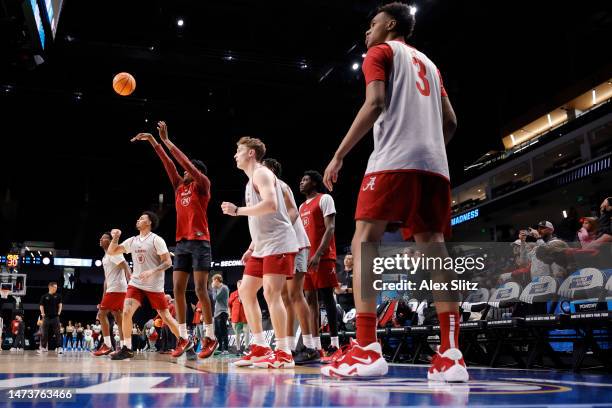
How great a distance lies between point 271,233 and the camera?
466cm

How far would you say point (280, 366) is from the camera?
4.48 m

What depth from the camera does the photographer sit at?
6605mm

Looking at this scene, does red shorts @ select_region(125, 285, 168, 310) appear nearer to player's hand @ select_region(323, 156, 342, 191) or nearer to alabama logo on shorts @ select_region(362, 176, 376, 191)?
player's hand @ select_region(323, 156, 342, 191)

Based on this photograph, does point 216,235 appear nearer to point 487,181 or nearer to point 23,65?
point 487,181

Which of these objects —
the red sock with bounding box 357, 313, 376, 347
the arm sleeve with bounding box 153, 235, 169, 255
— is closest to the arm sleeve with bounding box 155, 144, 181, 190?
the arm sleeve with bounding box 153, 235, 169, 255

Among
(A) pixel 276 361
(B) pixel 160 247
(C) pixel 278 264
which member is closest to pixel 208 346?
(B) pixel 160 247

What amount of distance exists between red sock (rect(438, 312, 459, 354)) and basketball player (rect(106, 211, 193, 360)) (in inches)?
170

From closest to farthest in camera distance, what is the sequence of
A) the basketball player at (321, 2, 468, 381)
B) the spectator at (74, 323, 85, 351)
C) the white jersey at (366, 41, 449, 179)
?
the basketball player at (321, 2, 468, 381) < the white jersey at (366, 41, 449, 179) < the spectator at (74, 323, 85, 351)

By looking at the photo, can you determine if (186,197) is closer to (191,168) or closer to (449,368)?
(191,168)

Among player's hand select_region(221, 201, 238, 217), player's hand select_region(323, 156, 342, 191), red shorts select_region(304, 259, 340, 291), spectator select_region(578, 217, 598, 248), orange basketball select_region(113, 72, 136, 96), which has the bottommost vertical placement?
red shorts select_region(304, 259, 340, 291)

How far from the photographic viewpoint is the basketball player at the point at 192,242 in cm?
604

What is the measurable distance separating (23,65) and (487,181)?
818 inches

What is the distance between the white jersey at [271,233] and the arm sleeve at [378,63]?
1783mm

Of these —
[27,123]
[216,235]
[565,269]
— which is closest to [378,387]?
[565,269]
